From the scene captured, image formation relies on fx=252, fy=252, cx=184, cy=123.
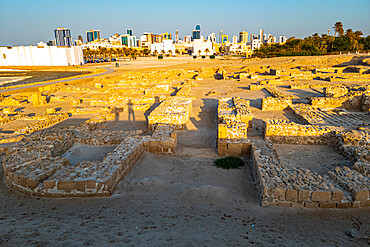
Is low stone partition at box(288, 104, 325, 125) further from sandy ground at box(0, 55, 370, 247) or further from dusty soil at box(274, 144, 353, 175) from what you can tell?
sandy ground at box(0, 55, 370, 247)

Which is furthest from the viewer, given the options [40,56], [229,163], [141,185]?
[40,56]

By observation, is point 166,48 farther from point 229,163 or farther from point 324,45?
point 229,163

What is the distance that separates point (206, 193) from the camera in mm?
5398

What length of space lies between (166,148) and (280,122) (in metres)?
4.23

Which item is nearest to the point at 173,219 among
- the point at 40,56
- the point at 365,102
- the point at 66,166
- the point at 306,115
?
the point at 66,166

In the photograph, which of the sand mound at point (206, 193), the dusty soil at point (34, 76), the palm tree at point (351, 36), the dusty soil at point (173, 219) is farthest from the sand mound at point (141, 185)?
the palm tree at point (351, 36)

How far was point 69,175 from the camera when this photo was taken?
566 cm

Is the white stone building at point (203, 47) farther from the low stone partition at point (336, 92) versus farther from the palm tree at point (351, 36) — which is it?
the low stone partition at point (336, 92)

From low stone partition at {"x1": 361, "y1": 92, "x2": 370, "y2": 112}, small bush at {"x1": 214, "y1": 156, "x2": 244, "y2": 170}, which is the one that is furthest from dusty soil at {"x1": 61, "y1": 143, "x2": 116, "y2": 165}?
low stone partition at {"x1": 361, "y1": 92, "x2": 370, "y2": 112}

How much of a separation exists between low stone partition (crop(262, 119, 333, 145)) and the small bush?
82.2 inches

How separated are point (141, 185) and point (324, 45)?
202 ft

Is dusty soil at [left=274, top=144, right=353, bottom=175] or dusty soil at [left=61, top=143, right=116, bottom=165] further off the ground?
dusty soil at [left=274, top=144, right=353, bottom=175]

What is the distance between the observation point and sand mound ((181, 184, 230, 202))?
5.27m

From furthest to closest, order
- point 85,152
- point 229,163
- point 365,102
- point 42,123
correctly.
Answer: point 365,102
point 42,123
point 85,152
point 229,163
